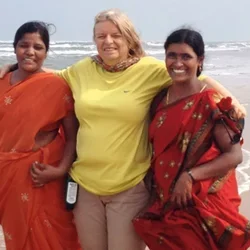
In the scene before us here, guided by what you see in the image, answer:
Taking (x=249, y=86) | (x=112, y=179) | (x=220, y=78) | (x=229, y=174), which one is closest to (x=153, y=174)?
(x=112, y=179)

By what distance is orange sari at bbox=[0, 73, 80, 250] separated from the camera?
2.98 meters

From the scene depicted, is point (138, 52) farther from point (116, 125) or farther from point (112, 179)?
point (112, 179)

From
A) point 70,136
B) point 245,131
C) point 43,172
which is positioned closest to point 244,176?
point 245,131

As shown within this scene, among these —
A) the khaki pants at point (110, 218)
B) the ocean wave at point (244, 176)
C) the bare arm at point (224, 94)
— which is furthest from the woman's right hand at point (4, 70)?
the ocean wave at point (244, 176)

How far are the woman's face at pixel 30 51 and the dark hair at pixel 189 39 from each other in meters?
0.72

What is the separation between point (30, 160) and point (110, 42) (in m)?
0.77

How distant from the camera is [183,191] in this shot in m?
2.62

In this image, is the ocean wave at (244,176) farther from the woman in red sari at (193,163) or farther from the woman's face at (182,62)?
the woman's face at (182,62)

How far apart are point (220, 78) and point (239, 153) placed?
35.9 ft

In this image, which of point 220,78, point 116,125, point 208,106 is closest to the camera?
point 208,106

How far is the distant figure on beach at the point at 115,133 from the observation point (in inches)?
110

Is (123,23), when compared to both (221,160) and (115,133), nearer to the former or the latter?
(115,133)

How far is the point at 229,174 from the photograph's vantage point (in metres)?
2.71

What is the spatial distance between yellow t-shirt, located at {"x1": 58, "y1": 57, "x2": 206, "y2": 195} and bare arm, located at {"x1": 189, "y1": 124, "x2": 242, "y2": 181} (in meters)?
0.35
